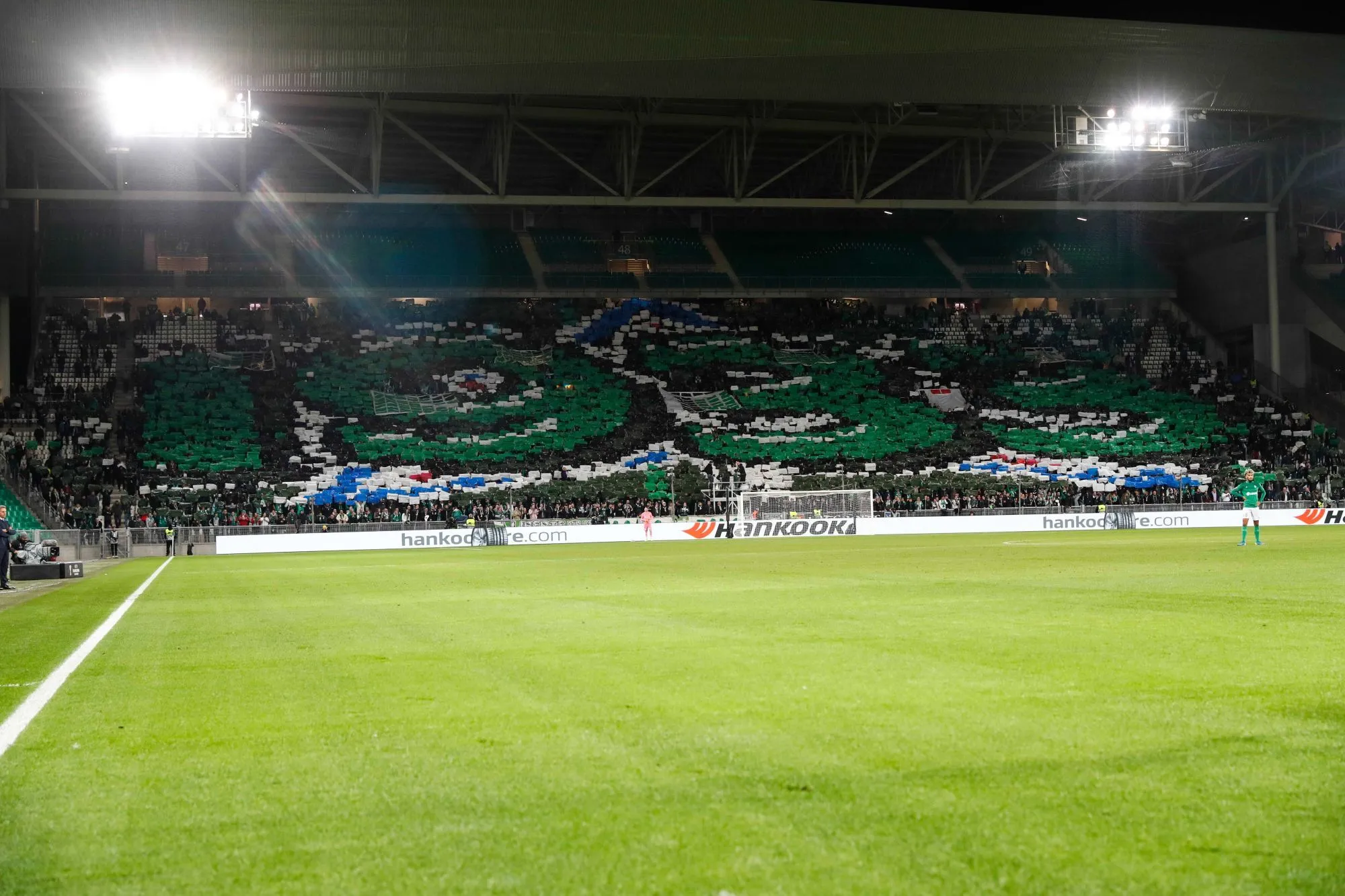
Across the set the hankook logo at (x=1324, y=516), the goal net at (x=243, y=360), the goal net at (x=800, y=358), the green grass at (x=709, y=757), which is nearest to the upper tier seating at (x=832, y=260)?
the goal net at (x=800, y=358)

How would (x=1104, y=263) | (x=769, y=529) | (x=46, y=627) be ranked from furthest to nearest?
(x=1104, y=263) < (x=769, y=529) < (x=46, y=627)

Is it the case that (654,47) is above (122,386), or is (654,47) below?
above

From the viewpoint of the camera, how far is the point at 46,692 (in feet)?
31.9

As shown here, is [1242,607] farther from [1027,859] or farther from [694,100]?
[694,100]

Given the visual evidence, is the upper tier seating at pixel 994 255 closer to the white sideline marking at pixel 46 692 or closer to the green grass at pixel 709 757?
the green grass at pixel 709 757

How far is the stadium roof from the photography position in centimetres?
2661

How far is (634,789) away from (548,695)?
3015mm

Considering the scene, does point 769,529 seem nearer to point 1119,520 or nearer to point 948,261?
point 1119,520

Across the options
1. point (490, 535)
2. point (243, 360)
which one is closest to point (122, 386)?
point (243, 360)

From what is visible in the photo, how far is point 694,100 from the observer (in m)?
52.7

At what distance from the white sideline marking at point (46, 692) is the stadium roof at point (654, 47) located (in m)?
14.8

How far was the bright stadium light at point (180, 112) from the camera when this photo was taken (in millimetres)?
40531

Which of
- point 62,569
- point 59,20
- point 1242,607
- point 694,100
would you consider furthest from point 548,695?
point 694,100

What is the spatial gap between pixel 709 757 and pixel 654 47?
2464cm
